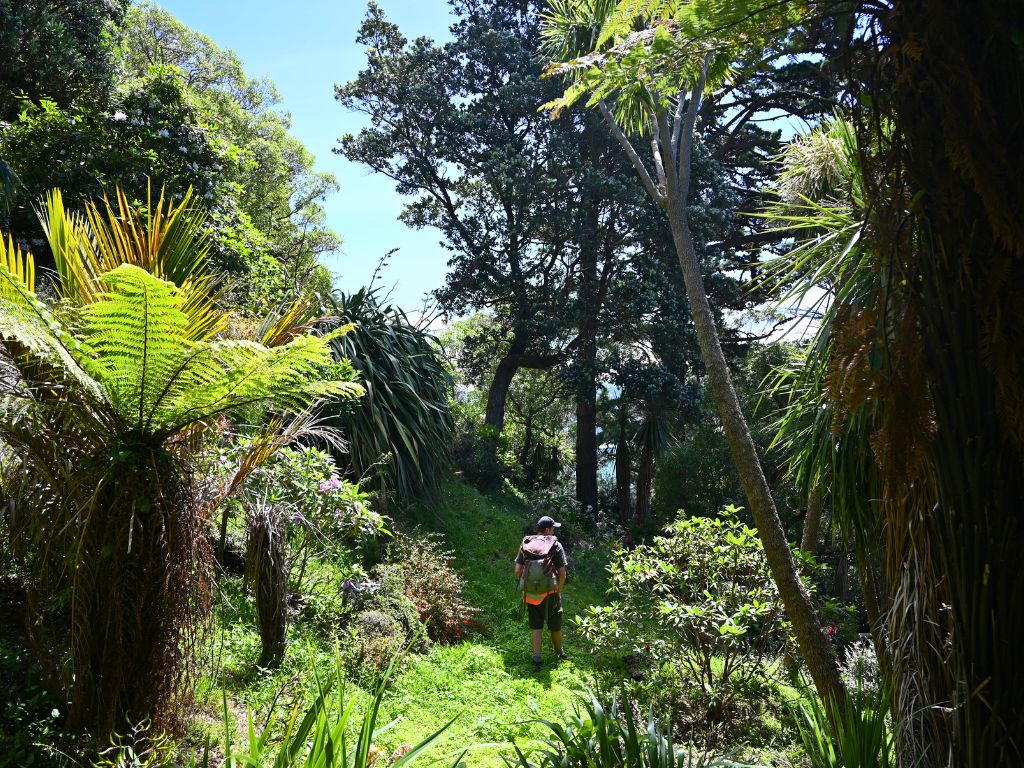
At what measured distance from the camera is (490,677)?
621cm

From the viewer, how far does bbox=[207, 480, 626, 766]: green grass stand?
4.54 metres

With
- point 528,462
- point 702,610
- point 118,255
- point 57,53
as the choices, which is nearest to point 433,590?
point 702,610

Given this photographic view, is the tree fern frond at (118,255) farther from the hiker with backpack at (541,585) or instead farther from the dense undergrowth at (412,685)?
the hiker with backpack at (541,585)

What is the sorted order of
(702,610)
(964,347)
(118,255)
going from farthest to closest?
(702,610) < (118,255) < (964,347)

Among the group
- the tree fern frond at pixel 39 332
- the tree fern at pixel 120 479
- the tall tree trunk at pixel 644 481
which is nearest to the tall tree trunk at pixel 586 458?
the tall tree trunk at pixel 644 481

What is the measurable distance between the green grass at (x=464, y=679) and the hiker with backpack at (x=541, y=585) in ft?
0.87

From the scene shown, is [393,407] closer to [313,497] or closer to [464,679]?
[313,497]

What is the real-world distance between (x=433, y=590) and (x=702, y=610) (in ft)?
10.4

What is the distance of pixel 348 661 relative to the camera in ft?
18.3

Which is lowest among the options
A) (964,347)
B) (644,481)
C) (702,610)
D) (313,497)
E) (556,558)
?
(702,610)

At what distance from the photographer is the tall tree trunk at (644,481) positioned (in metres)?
16.9

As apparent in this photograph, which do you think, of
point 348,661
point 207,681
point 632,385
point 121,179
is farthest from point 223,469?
point 632,385

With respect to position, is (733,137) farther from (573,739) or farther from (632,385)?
(573,739)

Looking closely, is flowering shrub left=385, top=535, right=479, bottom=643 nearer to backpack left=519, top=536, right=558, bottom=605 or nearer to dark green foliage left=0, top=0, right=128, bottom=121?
backpack left=519, top=536, right=558, bottom=605
